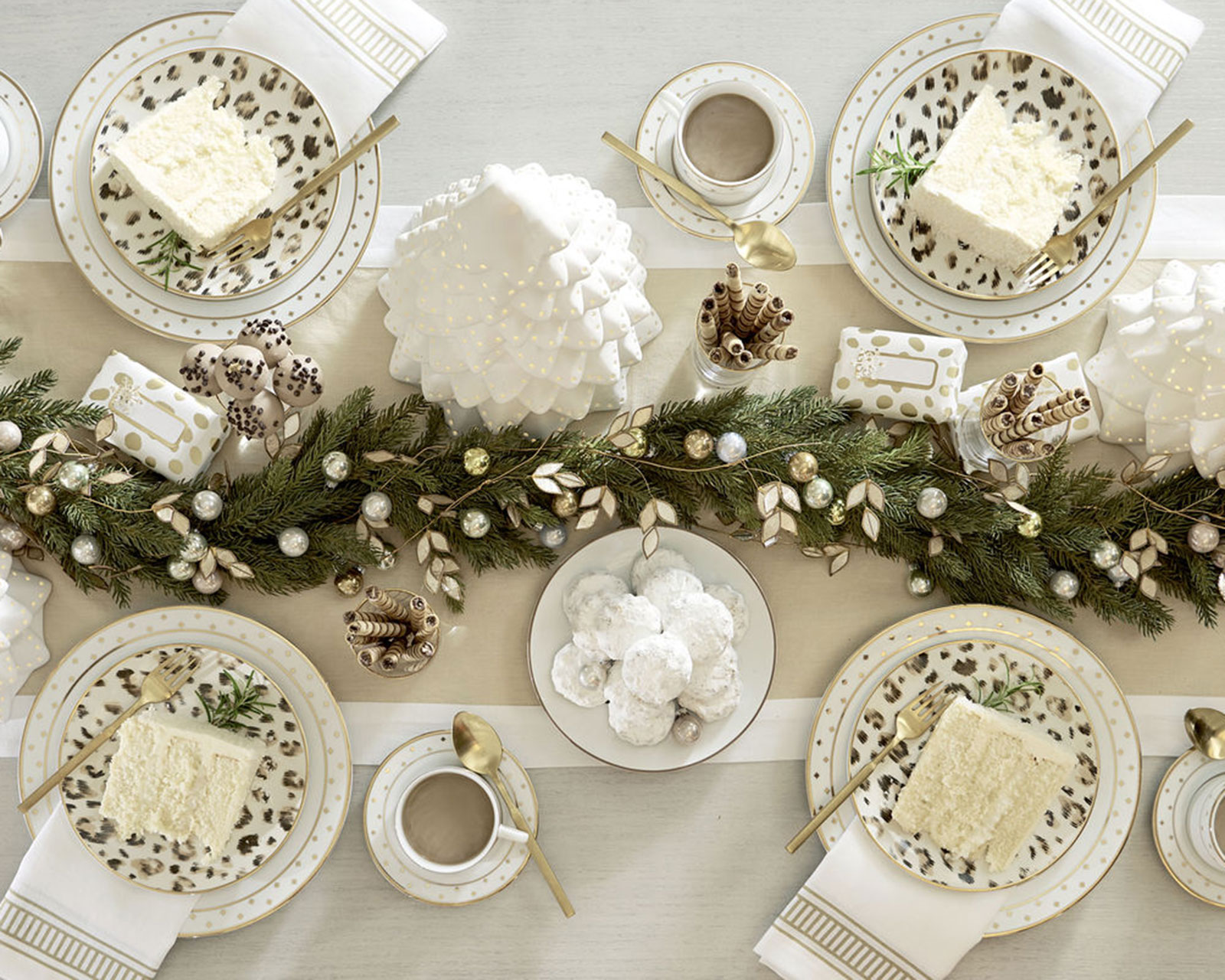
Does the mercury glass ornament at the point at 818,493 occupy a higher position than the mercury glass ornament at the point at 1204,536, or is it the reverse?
the mercury glass ornament at the point at 1204,536

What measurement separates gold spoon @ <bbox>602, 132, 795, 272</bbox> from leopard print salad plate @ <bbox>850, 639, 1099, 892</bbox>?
21.8 inches

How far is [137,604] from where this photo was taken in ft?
4.17

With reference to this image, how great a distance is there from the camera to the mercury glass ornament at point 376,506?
119 cm

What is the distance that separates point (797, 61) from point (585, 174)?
0.34m

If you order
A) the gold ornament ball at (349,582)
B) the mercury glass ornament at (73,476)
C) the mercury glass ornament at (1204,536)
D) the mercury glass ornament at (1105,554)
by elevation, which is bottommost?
the gold ornament ball at (349,582)

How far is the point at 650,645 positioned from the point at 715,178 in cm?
61

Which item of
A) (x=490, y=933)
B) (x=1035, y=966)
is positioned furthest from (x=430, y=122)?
(x=1035, y=966)

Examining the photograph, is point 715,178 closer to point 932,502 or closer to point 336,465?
point 932,502

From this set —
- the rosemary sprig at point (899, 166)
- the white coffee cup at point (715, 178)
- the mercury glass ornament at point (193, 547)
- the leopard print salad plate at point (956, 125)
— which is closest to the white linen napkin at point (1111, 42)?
the leopard print salad plate at point (956, 125)

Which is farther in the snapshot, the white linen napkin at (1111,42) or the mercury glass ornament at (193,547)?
the white linen napkin at (1111,42)

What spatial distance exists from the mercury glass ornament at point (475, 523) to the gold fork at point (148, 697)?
0.39m

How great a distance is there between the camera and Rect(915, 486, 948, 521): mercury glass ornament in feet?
3.98

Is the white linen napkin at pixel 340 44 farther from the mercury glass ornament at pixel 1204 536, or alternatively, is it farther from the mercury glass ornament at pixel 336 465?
the mercury glass ornament at pixel 1204 536

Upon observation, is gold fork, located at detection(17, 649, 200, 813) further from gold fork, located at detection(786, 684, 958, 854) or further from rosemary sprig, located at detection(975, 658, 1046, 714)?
rosemary sprig, located at detection(975, 658, 1046, 714)
